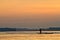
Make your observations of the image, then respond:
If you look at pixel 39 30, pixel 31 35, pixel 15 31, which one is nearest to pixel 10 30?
pixel 15 31

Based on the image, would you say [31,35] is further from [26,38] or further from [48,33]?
[48,33]

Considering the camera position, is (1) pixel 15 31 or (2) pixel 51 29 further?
(1) pixel 15 31

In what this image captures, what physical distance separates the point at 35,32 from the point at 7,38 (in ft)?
1.65

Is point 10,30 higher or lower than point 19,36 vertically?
higher

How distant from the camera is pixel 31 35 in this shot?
1.91m

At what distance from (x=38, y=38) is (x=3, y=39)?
605mm

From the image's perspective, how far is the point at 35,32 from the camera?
6.14ft

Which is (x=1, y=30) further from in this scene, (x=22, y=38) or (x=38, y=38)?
(x=38, y=38)

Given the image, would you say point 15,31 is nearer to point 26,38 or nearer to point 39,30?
point 26,38

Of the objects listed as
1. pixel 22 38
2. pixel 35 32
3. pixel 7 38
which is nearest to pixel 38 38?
pixel 35 32

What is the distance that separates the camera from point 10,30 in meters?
1.88

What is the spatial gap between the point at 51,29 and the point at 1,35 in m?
0.84

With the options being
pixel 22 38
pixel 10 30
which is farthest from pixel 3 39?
pixel 22 38

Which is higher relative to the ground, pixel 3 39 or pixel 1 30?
pixel 1 30
